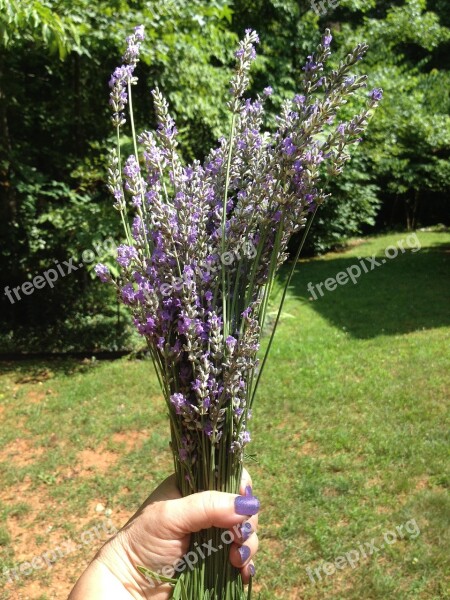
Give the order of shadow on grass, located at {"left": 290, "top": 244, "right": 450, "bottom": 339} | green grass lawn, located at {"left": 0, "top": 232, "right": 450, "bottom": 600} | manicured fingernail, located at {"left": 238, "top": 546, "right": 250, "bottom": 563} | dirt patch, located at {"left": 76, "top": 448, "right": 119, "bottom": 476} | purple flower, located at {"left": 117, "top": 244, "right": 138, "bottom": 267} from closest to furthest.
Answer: purple flower, located at {"left": 117, "top": 244, "right": 138, "bottom": 267} → manicured fingernail, located at {"left": 238, "top": 546, "right": 250, "bottom": 563} → green grass lawn, located at {"left": 0, "top": 232, "right": 450, "bottom": 600} → dirt patch, located at {"left": 76, "top": 448, "right": 119, "bottom": 476} → shadow on grass, located at {"left": 290, "top": 244, "right": 450, "bottom": 339}

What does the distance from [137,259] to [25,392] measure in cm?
466

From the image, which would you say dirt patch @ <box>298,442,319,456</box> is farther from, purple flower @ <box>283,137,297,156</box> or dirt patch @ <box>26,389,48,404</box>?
purple flower @ <box>283,137,297,156</box>

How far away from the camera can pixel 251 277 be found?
123cm

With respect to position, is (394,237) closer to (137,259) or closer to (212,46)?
(212,46)

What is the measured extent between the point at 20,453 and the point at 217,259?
12.0 feet

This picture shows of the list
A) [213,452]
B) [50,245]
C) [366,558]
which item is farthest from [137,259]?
[50,245]

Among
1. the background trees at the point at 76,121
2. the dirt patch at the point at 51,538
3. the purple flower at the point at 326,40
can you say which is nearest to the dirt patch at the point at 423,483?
the dirt patch at the point at 51,538

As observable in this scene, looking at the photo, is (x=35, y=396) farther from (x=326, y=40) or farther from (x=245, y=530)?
(x=326, y=40)

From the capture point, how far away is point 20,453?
13.7 ft

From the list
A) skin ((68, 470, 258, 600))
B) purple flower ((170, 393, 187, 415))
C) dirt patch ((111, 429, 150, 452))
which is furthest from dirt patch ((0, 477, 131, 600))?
purple flower ((170, 393, 187, 415))

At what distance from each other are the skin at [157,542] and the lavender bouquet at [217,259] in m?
0.05

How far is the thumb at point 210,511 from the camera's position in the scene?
1.22 m

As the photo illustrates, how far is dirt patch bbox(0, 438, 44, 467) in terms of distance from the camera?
408cm

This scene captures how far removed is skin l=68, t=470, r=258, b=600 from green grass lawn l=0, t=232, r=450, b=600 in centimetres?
33
